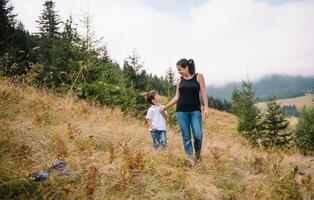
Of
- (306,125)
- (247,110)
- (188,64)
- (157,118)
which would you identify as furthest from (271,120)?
(188,64)

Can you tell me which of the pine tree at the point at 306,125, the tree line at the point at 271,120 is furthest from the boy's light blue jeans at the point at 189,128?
the pine tree at the point at 306,125

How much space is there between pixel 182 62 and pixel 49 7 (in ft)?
168

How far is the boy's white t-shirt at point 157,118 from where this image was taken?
305 inches

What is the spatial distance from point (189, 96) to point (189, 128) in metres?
0.63

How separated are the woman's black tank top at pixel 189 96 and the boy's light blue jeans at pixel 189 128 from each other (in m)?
0.10

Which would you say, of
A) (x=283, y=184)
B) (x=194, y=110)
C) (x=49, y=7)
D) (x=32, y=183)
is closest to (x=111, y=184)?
(x=32, y=183)

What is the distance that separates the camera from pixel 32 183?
3.12 metres

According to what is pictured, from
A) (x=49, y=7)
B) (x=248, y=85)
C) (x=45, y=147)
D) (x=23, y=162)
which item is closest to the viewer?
(x=23, y=162)

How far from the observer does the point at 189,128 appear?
634cm

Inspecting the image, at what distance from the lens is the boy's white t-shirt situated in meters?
7.76

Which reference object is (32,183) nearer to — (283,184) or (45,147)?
(45,147)

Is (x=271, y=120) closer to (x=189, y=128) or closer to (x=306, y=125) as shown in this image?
(x=306, y=125)

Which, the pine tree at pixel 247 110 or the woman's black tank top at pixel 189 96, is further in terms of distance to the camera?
the pine tree at pixel 247 110

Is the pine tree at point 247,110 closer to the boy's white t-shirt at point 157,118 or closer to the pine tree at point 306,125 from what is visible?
the pine tree at point 306,125
